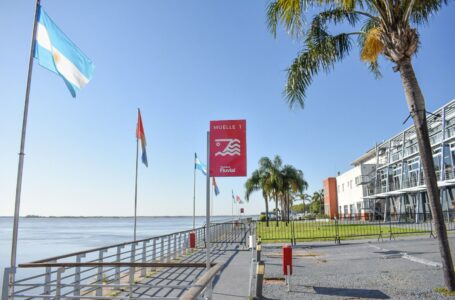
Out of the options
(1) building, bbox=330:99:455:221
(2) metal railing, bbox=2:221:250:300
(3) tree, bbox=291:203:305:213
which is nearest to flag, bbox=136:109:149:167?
(2) metal railing, bbox=2:221:250:300

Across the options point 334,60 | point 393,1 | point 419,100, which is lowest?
point 419,100

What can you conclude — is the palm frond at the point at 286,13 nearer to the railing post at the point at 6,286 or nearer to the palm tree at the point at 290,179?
the railing post at the point at 6,286

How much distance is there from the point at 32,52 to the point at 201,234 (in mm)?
17811

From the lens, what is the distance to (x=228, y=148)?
6309 millimetres

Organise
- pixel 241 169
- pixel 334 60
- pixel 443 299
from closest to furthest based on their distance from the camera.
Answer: pixel 241 169 → pixel 443 299 → pixel 334 60

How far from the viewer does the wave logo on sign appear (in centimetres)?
629

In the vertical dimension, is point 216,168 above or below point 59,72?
below

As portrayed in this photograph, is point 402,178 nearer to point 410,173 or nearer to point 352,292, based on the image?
point 410,173

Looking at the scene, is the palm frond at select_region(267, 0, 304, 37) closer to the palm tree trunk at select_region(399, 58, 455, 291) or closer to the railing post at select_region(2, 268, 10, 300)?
the palm tree trunk at select_region(399, 58, 455, 291)

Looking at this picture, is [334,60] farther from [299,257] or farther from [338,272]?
[299,257]

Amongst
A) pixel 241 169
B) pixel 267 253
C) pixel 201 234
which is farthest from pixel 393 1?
pixel 201 234

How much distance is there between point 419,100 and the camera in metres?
8.47

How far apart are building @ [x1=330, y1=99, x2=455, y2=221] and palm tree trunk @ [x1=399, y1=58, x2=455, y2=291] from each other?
2082cm

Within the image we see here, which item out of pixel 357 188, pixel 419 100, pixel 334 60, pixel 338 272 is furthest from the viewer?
pixel 357 188
